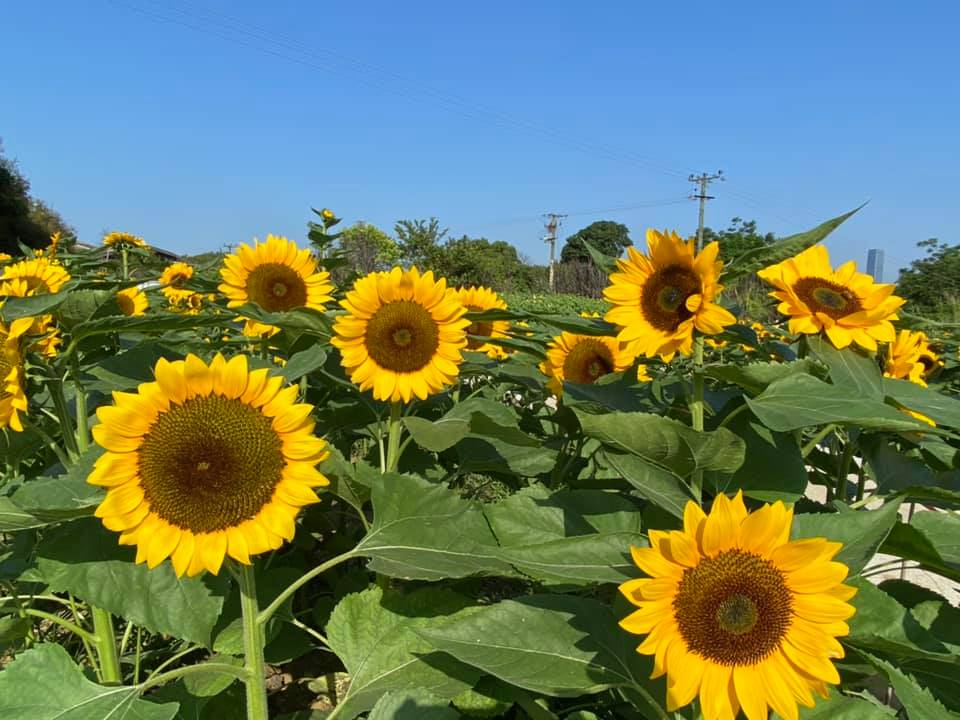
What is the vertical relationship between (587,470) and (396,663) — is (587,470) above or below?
→ above

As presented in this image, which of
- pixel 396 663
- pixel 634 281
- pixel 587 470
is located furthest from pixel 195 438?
pixel 587 470

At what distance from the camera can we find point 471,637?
1237 mm

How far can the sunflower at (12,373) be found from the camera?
4.44 feet

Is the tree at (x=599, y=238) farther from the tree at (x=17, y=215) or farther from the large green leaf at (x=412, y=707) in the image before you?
the large green leaf at (x=412, y=707)

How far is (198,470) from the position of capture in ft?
3.86

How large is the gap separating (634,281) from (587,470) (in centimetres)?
101

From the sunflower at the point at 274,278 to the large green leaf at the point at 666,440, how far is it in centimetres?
175

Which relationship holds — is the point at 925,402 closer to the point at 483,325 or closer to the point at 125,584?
the point at 125,584

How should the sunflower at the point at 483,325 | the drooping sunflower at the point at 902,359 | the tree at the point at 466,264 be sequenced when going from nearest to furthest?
the drooping sunflower at the point at 902,359
the sunflower at the point at 483,325
the tree at the point at 466,264

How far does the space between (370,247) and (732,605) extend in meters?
31.6


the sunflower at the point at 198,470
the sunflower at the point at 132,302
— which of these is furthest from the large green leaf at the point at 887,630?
the sunflower at the point at 132,302

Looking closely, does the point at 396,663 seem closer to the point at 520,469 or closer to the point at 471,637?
the point at 471,637

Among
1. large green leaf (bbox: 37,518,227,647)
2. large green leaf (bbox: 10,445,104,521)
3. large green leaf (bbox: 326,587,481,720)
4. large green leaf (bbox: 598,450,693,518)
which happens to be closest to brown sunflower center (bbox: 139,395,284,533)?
large green leaf (bbox: 10,445,104,521)

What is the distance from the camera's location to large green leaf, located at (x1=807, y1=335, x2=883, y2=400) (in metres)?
1.27
